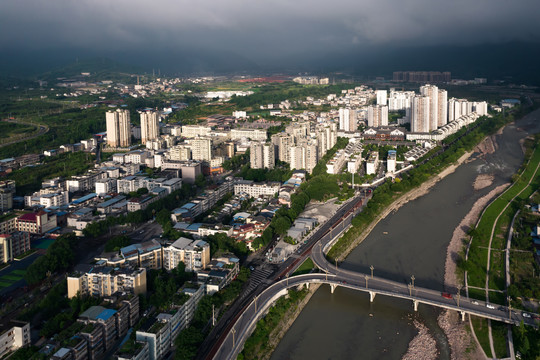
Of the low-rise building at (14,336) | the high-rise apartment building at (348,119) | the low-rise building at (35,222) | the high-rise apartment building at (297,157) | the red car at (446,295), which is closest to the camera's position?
the low-rise building at (14,336)

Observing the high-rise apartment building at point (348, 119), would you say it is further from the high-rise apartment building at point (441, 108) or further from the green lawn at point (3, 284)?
the green lawn at point (3, 284)

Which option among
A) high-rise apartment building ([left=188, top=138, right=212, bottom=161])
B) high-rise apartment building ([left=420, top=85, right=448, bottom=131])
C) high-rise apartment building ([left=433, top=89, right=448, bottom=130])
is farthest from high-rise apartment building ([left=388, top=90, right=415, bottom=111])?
high-rise apartment building ([left=188, top=138, right=212, bottom=161])

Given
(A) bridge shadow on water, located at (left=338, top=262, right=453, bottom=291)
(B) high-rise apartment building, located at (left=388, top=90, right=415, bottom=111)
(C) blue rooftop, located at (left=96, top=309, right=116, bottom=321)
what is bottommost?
(A) bridge shadow on water, located at (left=338, top=262, right=453, bottom=291)

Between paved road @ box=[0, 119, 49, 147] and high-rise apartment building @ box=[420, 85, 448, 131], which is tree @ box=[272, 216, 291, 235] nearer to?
paved road @ box=[0, 119, 49, 147]

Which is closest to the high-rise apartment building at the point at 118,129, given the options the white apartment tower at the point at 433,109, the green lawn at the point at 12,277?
the green lawn at the point at 12,277

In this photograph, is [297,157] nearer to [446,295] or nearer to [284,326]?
[446,295]
